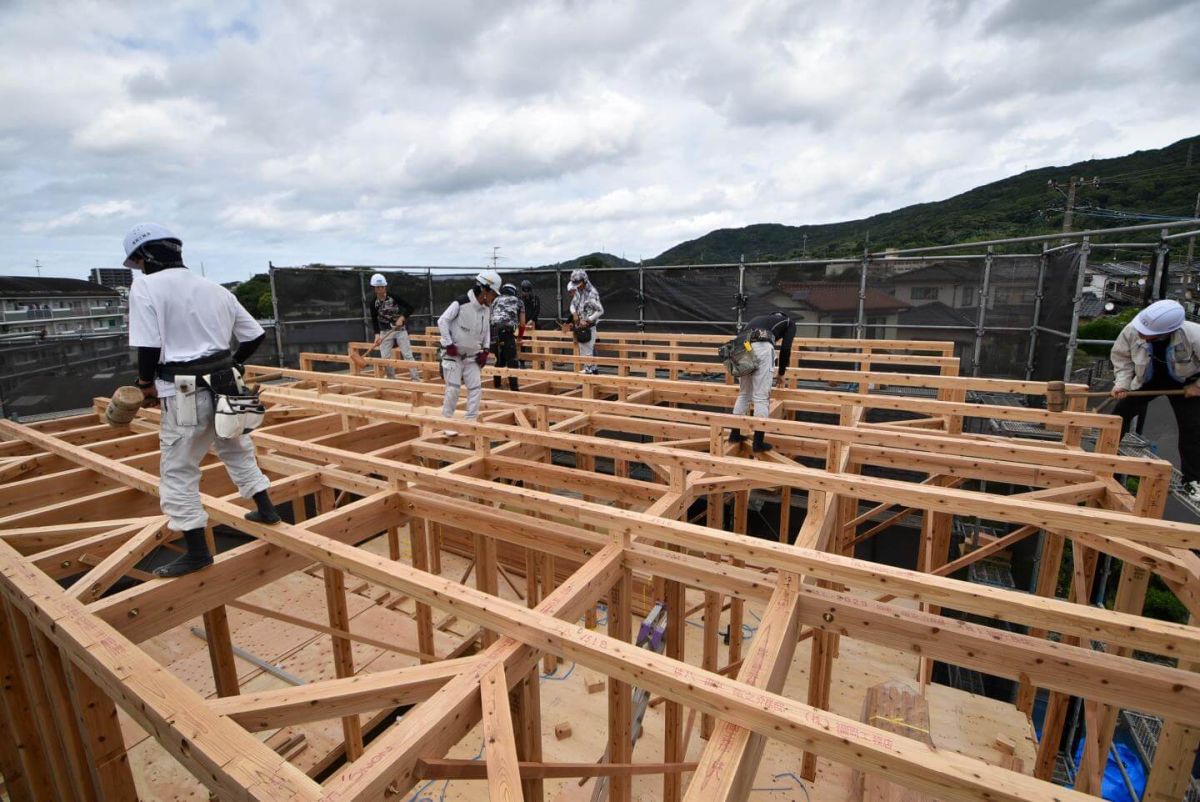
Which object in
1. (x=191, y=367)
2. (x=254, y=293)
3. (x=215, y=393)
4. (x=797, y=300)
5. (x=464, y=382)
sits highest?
(x=254, y=293)

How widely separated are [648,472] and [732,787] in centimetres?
714

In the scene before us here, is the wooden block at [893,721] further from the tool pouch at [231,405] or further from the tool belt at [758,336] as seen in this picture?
the tool pouch at [231,405]

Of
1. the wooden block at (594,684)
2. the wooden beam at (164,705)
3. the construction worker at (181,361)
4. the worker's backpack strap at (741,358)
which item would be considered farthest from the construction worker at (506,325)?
the wooden beam at (164,705)

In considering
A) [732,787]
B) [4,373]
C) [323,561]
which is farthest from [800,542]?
[4,373]

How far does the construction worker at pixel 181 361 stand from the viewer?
2.83 metres

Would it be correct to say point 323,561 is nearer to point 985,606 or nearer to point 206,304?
point 206,304

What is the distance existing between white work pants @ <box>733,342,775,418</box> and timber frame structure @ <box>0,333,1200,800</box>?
712 millimetres

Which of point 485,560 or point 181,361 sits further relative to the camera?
point 485,560

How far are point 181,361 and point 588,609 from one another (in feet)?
7.69

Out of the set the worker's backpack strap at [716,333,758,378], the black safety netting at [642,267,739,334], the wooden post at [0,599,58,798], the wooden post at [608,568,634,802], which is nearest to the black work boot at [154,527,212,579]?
the wooden post at [0,599,58,798]

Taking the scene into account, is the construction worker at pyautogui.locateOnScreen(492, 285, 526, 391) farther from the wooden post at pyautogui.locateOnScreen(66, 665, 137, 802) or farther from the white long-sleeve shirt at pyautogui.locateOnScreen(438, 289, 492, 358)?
the wooden post at pyautogui.locateOnScreen(66, 665, 137, 802)

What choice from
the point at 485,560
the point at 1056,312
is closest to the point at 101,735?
the point at 485,560

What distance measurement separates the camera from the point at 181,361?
289cm

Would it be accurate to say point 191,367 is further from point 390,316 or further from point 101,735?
point 390,316
